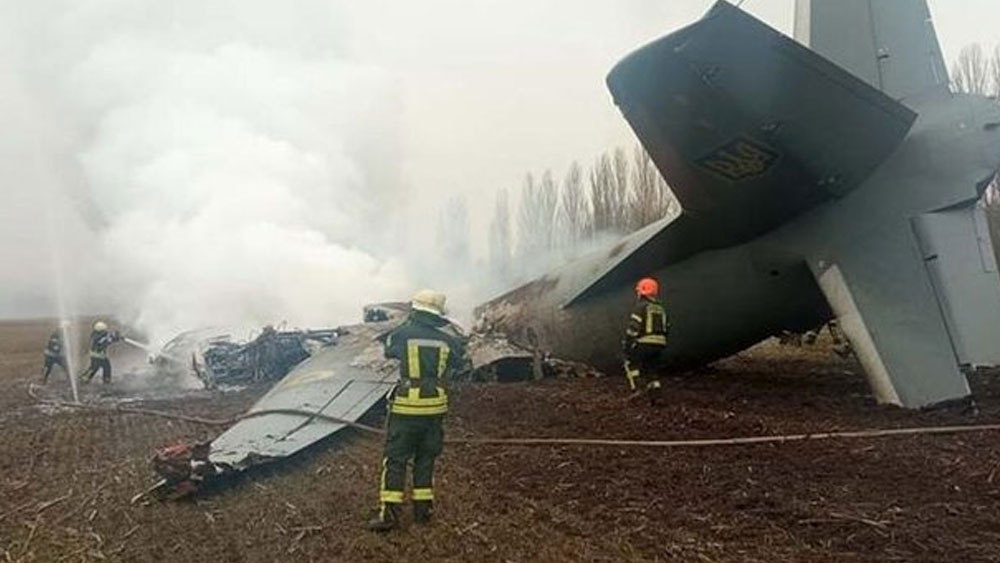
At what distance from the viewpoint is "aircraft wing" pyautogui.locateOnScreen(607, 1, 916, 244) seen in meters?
8.04

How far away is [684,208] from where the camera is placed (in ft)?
35.2

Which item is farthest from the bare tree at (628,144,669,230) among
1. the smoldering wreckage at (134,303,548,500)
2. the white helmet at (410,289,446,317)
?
the white helmet at (410,289,446,317)

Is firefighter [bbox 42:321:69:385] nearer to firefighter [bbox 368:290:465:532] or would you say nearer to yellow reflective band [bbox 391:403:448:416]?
firefighter [bbox 368:290:465:532]

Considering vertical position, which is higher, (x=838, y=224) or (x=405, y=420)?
(x=838, y=224)

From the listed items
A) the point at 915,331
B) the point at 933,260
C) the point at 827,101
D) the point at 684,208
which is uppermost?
the point at 827,101

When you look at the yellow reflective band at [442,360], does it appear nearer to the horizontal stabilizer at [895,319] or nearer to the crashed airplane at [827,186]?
the crashed airplane at [827,186]

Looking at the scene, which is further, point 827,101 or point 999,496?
point 827,101

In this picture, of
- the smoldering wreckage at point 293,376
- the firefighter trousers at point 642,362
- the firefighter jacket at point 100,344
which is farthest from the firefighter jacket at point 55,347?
the firefighter trousers at point 642,362

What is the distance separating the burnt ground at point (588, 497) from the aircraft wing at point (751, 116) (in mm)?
2449

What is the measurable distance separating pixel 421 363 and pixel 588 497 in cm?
161

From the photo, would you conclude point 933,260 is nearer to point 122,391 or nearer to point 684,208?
point 684,208

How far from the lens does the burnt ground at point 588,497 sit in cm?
532

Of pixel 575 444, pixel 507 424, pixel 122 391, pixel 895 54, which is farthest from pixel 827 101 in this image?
pixel 122 391

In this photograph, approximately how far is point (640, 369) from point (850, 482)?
4.34 meters
